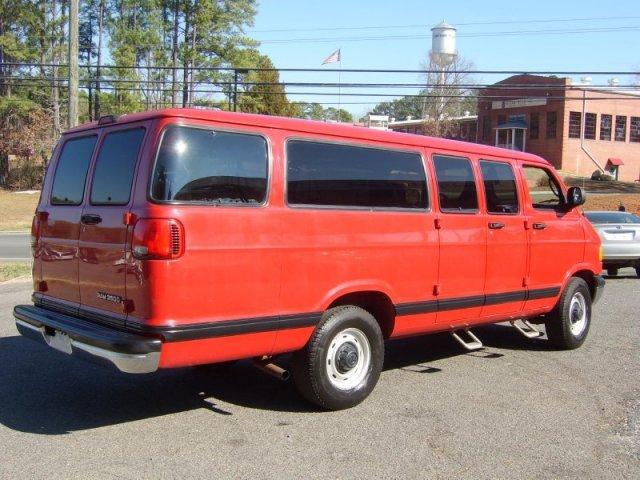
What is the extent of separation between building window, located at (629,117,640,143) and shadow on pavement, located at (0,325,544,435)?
56060 millimetres

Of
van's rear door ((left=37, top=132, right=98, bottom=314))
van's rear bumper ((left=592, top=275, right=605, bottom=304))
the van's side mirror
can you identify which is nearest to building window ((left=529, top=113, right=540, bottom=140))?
van's rear bumper ((left=592, top=275, right=605, bottom=304))

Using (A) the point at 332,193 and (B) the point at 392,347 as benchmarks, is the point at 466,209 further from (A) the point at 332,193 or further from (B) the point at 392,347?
(B) the point at 392,347

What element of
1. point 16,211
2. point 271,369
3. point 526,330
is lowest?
point 16,211

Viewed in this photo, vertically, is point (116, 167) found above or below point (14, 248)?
above

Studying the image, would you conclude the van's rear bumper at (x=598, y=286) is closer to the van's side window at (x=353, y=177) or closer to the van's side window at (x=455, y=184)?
the van's side window at (x=455, y=184)

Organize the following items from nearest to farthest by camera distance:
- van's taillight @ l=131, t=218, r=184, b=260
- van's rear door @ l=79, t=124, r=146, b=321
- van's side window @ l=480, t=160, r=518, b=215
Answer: van's taillight @ l=131, t=218, r=184, b=260 < van's rear door @ l=79, t=124, r=146, b=321 < van's side window @ l=480, t=160, r=518, b=215

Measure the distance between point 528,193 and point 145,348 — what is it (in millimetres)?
4484

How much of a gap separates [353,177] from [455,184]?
Answer: 132 cm

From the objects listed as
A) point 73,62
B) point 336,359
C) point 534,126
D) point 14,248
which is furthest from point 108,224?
point 534,126

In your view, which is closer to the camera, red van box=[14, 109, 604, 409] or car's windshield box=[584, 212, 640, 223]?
red van box=[14, 109, 604, 409]

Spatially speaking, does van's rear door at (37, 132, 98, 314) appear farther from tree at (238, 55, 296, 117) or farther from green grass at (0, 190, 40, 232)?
tree at (238, 55, 296, 117)

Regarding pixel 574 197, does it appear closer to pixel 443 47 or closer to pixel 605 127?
pixel 605 127

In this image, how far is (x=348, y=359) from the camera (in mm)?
5176

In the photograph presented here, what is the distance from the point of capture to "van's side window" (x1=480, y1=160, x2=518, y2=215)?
6.44 metres
